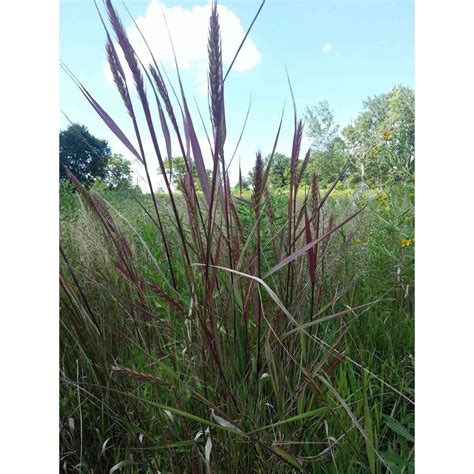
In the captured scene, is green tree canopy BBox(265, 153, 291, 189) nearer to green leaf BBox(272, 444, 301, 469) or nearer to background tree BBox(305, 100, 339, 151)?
background tree BBox(305, 100, 339, 151)

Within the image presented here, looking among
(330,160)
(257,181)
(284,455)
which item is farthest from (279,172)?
(284,455)

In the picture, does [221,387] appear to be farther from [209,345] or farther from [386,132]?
[386,132]

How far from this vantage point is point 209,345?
21.6 inches

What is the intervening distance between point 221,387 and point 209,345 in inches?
3.7

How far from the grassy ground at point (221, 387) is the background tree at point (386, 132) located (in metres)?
0.48

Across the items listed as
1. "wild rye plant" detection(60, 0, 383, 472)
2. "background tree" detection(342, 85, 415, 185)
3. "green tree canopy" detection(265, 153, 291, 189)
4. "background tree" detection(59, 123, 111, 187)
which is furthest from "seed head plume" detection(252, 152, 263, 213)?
"background tree" detection(342, 85, 415, 185)

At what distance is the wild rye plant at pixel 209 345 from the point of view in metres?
0.53

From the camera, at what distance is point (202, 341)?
60 centimetres

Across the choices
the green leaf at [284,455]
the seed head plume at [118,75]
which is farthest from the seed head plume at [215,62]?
the green leaf at [284,455]

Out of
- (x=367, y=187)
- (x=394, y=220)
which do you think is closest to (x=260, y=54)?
(x=367, y=187)

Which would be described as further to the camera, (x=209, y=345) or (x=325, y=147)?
(x=325, y=147)

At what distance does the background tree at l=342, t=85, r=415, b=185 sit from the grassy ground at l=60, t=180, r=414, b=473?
0.48 m
